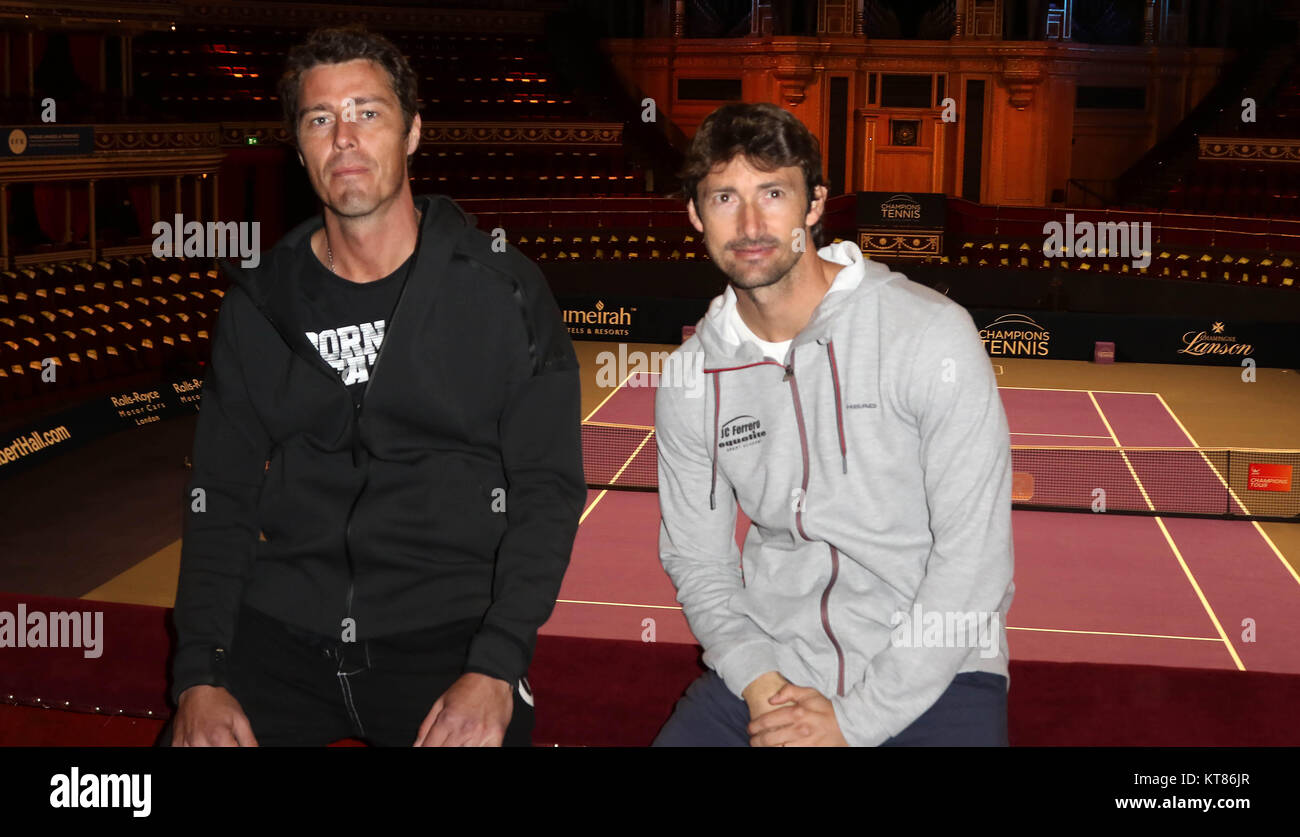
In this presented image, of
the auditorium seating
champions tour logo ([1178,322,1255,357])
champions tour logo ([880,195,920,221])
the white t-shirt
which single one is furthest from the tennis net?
champions tour logo ([880,195,920,221])

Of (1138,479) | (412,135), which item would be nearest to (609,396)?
(1138,479)

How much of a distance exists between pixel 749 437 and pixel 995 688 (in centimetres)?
97

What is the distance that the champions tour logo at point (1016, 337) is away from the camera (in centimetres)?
2216

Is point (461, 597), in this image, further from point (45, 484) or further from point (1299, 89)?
point (1299, 89)

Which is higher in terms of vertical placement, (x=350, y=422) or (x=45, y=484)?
(x=350, y=422)

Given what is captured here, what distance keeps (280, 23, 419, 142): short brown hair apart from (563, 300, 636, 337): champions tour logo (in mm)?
19342

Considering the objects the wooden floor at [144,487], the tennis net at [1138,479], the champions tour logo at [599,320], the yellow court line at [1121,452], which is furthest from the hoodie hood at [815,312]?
the champions tour logo at [599,320]

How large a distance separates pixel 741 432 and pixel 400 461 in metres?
0.98

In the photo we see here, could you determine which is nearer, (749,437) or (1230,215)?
(749,437)

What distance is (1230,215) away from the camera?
2491 cm

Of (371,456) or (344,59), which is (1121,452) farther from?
(344,59)

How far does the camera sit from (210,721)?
10.6 ft

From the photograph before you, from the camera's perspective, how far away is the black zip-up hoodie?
3.54m
